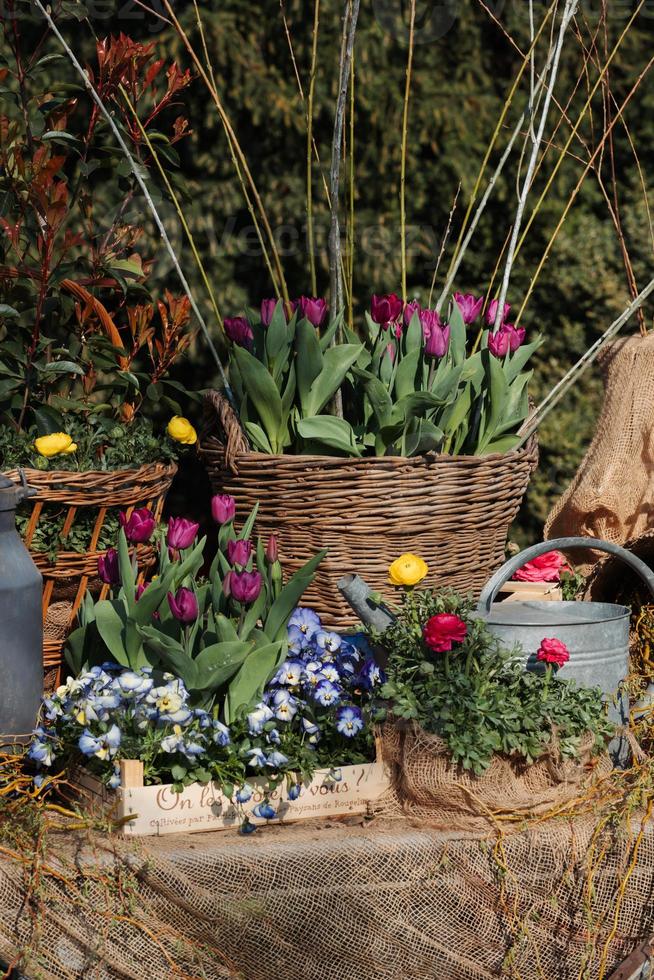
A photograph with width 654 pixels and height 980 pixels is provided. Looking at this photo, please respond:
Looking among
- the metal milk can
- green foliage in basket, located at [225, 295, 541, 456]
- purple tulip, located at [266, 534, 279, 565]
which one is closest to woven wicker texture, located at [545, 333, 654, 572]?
green foliage in basket, located at [225, 295, 541, 456]

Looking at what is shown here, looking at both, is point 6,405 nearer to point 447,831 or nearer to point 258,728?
point 258,728

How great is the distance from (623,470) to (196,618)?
1223mm

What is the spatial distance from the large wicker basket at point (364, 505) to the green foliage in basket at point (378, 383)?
0.06 meters

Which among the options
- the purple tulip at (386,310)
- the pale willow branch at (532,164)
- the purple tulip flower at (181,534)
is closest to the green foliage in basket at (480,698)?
the purple tulip flower at (181,534)

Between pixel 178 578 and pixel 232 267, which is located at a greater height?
pixel 178 578

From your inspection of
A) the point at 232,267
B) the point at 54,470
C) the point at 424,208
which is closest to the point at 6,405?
the point at 54,470

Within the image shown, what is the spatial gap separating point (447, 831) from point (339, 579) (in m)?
0.51

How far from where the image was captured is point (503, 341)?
2039mm

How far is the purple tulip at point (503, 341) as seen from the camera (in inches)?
Answer: 80.3

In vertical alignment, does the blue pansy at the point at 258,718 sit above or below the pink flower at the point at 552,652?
below

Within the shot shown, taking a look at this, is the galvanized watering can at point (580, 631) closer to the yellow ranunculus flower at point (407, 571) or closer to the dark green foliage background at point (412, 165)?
the yellow ranunculus flower at point (407, 571)

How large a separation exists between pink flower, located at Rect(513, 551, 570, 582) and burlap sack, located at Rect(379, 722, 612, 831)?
0.76 meters

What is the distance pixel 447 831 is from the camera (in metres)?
1.56

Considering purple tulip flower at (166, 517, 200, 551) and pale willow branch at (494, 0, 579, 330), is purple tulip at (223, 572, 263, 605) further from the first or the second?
pale willow branch at (494, 0, 579, 330)
